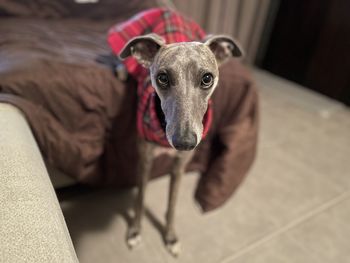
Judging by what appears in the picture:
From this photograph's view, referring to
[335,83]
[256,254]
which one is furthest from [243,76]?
[335,83]

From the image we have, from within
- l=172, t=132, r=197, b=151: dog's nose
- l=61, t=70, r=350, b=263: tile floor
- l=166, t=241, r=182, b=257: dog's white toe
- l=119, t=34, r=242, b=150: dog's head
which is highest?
l=119, t=34, r=242, b=150: dog's head

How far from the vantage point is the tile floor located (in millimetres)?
1319

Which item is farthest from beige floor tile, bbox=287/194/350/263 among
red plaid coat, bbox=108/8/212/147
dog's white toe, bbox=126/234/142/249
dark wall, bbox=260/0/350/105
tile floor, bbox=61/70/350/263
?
dark wall, bbox=260/0/350/105

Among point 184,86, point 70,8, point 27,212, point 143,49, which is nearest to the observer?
point 27,212

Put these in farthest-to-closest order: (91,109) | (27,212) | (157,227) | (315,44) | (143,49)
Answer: (315,44) < (157,227) < (91,109) < (143,49) < (27,212)

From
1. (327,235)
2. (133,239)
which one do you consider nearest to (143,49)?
(133,239)

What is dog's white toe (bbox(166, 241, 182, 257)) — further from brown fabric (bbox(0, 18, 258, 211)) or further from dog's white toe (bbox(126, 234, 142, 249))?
brown fabric (bbox(0, 18, 258, 211))

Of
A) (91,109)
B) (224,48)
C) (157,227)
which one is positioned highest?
(224,48)

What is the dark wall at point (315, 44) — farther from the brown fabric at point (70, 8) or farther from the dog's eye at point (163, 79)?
the dog's eye at point (163, 79)

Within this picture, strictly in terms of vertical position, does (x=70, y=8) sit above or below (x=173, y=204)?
above

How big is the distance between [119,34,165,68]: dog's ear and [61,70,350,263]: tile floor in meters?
0.83

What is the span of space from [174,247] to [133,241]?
0.19m

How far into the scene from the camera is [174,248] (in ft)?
4.28

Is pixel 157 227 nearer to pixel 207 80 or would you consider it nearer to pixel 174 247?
pixel 174 247
